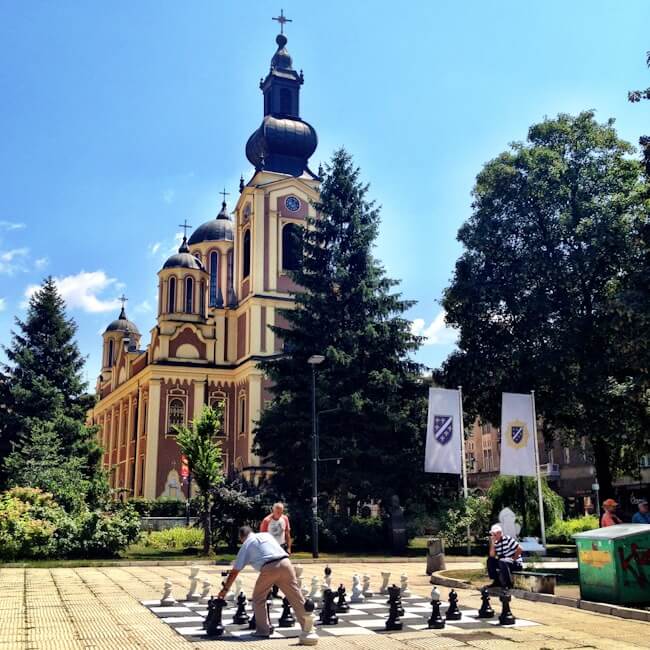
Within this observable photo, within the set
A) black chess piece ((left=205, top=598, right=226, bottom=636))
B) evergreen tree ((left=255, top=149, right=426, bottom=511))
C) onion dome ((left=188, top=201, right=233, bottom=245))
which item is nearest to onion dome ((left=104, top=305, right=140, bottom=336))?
onion dome ((left=188, top=201, right=233, bottom=245))

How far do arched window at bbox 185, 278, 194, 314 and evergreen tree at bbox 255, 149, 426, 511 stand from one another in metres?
23.9

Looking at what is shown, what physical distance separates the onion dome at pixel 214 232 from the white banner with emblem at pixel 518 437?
4585 centimetres

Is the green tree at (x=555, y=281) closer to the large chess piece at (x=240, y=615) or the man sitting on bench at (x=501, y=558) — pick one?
the man sitting on bench at (x=501, y=558)

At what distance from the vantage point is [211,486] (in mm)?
26109

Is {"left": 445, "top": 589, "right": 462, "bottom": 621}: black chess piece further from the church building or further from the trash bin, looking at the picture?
the church building

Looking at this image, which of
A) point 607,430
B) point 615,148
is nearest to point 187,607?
point 607,430

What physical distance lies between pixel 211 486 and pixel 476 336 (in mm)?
11630

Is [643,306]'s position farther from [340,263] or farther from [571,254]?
[340,263]

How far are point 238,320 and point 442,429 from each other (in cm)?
3076

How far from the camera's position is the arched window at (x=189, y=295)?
55.3 metres

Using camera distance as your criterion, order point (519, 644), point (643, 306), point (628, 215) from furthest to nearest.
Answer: point (628, 215)
point (643, 306)
point (519, 644)

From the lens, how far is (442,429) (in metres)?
24.9

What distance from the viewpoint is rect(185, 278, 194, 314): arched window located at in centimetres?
5531

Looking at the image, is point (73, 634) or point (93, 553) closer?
point (73, 634)
